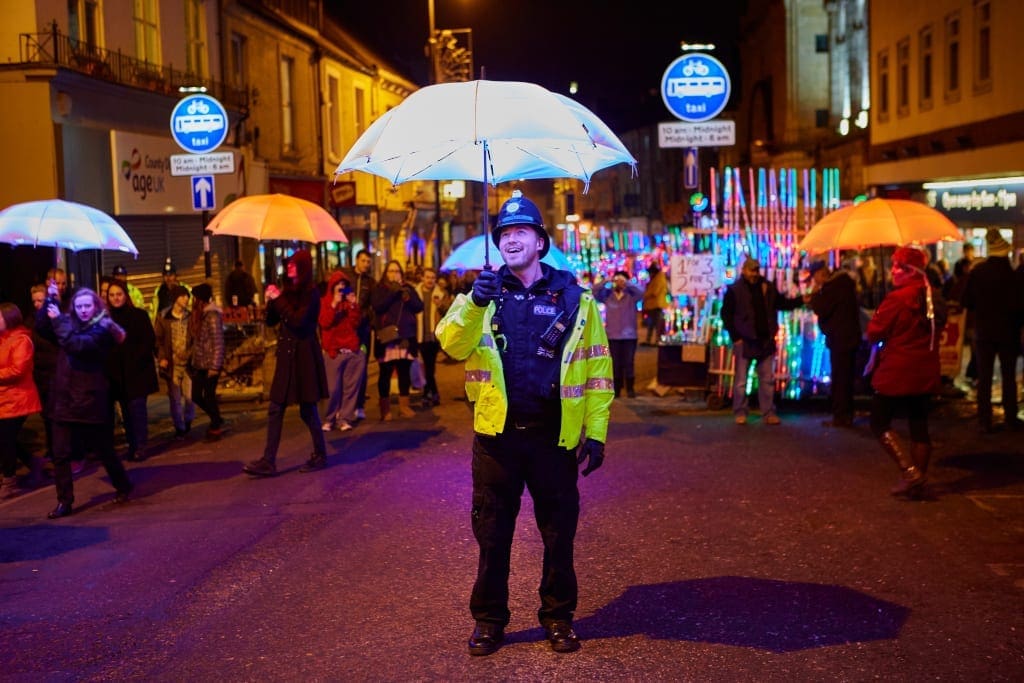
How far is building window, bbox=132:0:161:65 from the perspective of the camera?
2280 cm

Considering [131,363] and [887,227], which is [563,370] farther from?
[887,227]

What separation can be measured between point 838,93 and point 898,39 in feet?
56.0

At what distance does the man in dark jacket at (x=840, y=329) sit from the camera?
43.8 ft

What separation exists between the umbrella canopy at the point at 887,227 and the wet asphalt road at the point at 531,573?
2167mm

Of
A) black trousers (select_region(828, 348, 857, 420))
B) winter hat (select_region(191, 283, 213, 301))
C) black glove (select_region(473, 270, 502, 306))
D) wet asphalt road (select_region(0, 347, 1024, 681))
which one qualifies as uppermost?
black glove (select_region(473, 270, 502, 306))

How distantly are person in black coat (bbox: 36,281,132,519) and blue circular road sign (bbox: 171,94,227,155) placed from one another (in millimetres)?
10764

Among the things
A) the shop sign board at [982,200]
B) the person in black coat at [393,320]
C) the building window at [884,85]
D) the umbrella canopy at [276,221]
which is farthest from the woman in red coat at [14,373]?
the building window at [884,85]

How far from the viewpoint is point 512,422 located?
5.81 meters

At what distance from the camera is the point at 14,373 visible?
10031mm

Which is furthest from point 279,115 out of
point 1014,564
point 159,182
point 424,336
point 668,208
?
point 1014,564

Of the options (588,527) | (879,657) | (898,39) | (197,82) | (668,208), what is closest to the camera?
(879,657)

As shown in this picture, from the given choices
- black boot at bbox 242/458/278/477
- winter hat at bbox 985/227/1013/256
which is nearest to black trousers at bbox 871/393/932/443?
winter hat at bbox 985/227/1013/256

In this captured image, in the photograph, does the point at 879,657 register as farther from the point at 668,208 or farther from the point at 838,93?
the point at 838,93

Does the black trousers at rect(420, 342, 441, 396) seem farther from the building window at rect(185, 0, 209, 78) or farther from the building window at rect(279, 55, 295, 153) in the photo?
the building window at rect(279, 55, 295, 153)
